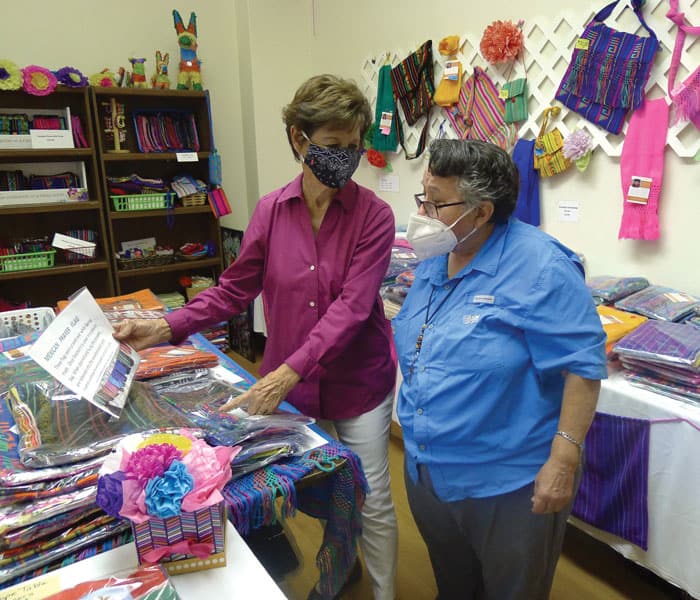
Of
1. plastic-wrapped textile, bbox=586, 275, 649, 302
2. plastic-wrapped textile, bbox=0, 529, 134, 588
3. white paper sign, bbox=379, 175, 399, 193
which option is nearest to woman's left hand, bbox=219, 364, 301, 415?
plastic-wrapped textile, bbox=0, 529, 134, 588

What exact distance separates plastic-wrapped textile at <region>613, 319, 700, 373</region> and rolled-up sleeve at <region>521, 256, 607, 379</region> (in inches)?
24.7

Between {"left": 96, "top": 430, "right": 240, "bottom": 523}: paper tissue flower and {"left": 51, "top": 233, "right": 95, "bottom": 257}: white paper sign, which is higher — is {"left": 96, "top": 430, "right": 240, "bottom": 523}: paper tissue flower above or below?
above

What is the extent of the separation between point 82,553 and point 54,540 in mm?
46

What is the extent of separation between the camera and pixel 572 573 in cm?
186

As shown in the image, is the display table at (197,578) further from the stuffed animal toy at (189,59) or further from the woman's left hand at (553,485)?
the stuffed animal toy at (189,59)

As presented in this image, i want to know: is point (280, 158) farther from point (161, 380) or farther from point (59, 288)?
point (161, 380)

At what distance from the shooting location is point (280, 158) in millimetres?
3787

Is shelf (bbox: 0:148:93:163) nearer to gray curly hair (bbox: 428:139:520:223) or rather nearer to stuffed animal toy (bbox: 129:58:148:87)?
stuffed animal toy (bbox: 129:58:148:87)

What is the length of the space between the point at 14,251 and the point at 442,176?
9.29 feet

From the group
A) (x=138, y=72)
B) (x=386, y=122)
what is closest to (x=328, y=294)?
(x=386, y=122)

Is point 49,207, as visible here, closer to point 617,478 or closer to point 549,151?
point 549,151

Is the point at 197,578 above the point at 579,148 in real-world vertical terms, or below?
below

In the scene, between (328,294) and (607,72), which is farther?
(607,72)

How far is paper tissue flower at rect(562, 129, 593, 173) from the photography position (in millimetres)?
2109
